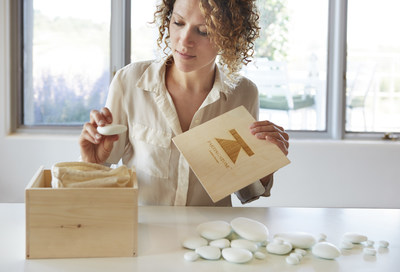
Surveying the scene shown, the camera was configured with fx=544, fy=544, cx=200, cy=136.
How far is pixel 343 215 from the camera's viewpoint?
156cm

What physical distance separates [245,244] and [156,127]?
0.69 metres

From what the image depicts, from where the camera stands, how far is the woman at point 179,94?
5.55ft

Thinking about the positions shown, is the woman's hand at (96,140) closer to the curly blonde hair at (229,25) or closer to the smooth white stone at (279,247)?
the curly blonde hair at (229,25)

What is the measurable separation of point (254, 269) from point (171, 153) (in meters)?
0.73

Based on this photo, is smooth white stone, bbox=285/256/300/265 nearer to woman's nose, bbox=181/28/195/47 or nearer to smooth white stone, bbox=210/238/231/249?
smooth white stone, bbox=210/238/231/249

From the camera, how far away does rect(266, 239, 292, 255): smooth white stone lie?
1.20 metres

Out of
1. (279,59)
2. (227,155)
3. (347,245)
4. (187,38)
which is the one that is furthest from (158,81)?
(279,59)

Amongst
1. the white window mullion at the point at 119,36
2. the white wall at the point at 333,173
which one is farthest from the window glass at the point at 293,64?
the white window mullion at the point at 119,36

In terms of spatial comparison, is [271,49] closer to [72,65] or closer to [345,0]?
[345,0]

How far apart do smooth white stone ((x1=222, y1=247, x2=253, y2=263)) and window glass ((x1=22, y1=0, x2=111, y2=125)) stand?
2973 millimetres

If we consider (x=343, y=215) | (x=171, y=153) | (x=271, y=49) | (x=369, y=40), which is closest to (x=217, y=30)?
(x=171, y=153)

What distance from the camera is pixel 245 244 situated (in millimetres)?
1221

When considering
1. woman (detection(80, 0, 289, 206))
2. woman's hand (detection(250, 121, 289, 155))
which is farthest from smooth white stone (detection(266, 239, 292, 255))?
woman (detection(80, 0, 289, 206))

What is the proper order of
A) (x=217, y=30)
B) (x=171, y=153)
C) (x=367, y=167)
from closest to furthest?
(x=217, y=30), (x=171, y=153), (x=367, y=167)
